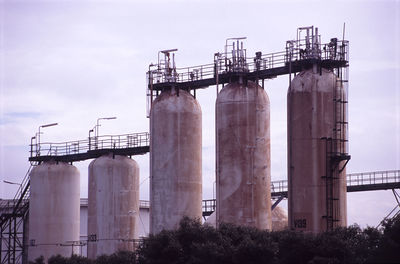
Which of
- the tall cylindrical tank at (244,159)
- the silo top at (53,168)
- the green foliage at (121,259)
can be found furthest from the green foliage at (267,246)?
the silo top at (53,168)

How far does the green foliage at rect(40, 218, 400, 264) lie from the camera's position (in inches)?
1930

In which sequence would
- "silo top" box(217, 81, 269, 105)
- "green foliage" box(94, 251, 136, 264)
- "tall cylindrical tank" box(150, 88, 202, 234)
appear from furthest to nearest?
"tall cylindrical tank" box(150, 88, 202, 234)
"green foliage" box(94, 251, 136, 264)
"silo top" box(217, 81, 269, 105)

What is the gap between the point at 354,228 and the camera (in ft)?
174

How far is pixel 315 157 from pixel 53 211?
31154 millimetres

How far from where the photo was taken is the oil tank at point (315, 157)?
56.2 meters

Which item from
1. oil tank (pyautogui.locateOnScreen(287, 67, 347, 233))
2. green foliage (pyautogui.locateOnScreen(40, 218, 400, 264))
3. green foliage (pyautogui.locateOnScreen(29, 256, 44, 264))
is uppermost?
oil tank (pyautogui.locateOnScreen(287, 67, 347, 233))

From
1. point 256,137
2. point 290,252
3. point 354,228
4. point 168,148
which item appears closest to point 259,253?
point 290,252

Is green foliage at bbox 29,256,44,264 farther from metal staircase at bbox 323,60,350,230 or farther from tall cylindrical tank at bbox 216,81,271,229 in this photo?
metal staircase at bbox 323,60,350,230

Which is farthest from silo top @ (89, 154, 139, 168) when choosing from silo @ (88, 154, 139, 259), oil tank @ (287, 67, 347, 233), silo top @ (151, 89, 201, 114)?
oil tank @ (287, 67, 347, 233)

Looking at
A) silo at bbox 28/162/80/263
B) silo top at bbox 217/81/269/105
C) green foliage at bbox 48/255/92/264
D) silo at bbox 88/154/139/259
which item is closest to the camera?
silo top at bbox 217/81/269/105

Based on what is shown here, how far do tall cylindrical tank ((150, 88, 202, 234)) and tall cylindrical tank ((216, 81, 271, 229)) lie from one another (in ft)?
12.8

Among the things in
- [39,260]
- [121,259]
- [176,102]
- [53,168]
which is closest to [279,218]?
[176,102]

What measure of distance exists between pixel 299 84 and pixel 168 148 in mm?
11356

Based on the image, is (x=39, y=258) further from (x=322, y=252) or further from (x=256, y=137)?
(x=322, y=252)
